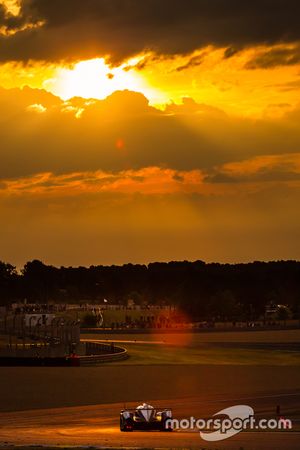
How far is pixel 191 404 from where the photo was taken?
40188 mm

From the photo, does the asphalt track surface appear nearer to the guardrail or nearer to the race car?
the race car

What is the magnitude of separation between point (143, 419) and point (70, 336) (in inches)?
1748

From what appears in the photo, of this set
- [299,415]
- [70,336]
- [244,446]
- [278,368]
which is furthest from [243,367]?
[244,446]

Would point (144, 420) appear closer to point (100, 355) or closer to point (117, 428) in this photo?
point (117, 428)

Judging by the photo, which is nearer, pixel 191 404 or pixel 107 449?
pixel 107 449

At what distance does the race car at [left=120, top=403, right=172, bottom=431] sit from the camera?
1291 inches

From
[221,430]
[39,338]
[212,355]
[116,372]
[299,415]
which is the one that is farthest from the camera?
[39,338]

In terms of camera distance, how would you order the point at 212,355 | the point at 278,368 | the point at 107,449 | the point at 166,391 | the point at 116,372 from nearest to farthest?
the point at 107,449, the point at 166,391, the point at 116,372, the point at 278,368, the point at 212,355

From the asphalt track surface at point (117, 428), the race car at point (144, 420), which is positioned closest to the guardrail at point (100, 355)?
the asphalt track surface at point (117, 428)

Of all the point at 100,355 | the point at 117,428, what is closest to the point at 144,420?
the point at 117,428

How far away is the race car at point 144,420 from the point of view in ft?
108

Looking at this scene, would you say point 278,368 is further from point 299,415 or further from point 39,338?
point 39,338

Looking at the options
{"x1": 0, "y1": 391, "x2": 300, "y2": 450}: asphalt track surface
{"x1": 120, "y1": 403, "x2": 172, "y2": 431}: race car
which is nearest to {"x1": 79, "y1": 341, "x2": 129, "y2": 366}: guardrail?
{"x1": 0, "y1": 391, "x2": 300, "y2": 450}: asphalt track surface

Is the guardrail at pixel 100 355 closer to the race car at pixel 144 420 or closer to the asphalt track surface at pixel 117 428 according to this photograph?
the asphalt track surface at pixel 117 428
